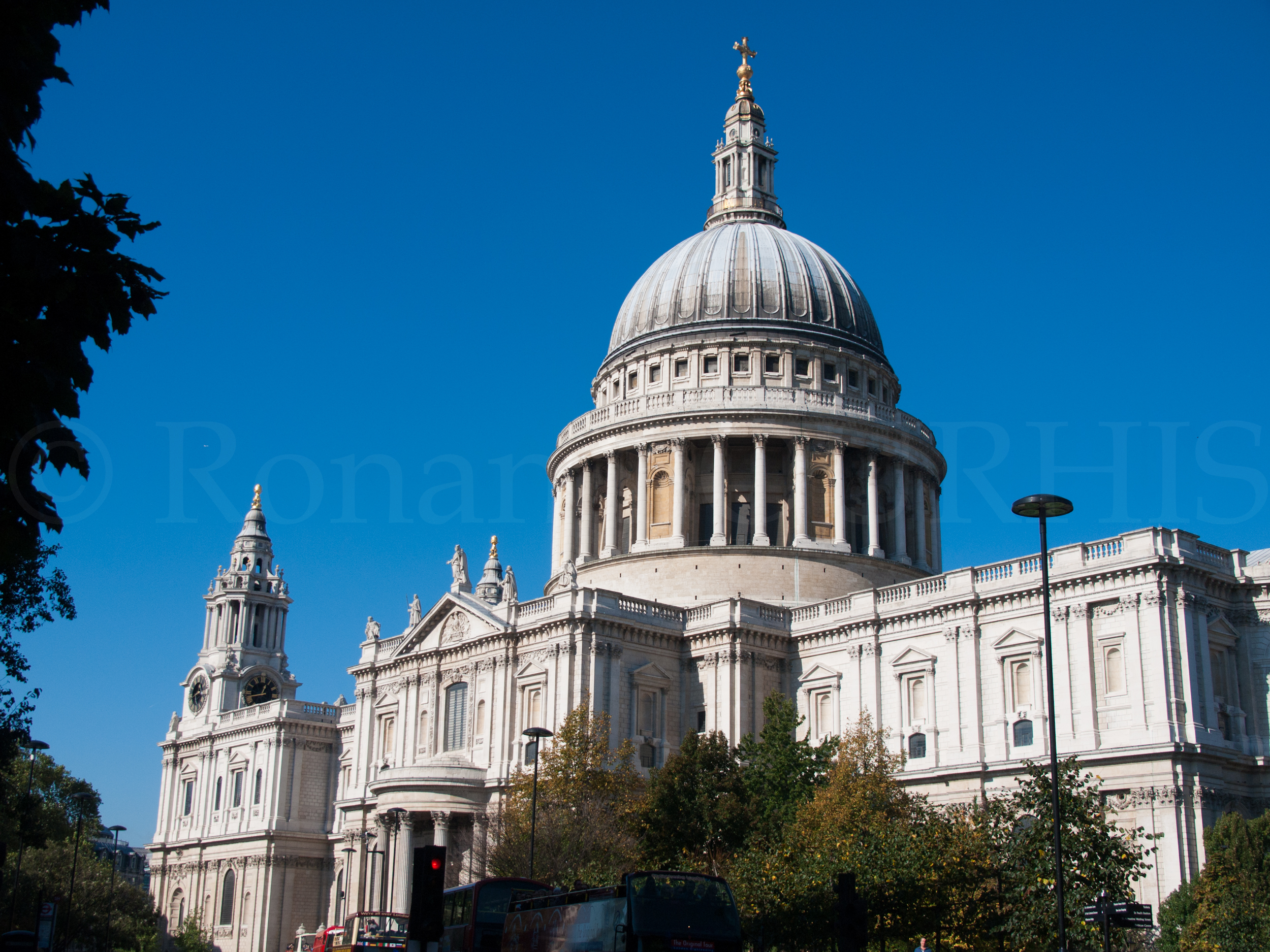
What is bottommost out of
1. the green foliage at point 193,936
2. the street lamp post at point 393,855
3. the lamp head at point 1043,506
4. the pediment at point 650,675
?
the green foliage at point 193,936

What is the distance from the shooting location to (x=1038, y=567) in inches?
2085

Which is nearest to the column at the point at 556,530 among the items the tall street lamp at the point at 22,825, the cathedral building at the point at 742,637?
the cathedral building at the point at 742,637

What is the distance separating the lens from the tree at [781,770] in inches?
1810

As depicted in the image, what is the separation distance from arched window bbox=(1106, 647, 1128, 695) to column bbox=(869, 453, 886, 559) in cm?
1999

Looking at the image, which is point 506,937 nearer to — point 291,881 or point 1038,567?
point 1038,567

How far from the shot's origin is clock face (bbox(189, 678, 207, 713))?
9869cm

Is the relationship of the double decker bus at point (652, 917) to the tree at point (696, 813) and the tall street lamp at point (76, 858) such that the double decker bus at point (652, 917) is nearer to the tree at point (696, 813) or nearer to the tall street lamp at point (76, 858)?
the tree at point (696, 813)

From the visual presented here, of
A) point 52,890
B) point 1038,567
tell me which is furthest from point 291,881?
point 1038,567

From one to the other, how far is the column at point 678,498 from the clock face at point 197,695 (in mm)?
44164

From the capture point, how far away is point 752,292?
76.4 metres

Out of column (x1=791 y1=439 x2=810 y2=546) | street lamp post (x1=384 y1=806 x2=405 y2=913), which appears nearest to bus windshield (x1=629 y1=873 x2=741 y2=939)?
street lamp post (x1=384 y1=806 x2=405 y2=913)

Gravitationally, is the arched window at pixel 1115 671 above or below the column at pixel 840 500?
below

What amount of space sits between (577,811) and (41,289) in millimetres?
36825

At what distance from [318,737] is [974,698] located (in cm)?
4837
